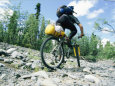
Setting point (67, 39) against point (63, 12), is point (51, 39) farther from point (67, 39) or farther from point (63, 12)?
point (63, 12)

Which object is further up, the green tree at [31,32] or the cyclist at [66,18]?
the green tree at [31,32]

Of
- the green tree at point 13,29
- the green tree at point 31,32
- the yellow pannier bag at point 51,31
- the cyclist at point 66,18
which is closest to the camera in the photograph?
the yellow pannier bag at point 51,31

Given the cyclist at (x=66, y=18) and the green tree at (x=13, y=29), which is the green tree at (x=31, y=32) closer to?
the green tree at (x=13, y=29)

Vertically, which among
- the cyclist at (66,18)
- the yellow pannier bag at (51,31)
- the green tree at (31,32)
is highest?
the green tree at (31,32)

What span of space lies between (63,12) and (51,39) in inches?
33.3

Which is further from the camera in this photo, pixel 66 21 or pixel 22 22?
pixel 22 22

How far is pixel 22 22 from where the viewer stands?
23.5m

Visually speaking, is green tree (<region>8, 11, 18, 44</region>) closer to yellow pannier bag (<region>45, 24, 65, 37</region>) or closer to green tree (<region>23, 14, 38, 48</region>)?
green tree (<region>23, 14, 38, 48</region>)

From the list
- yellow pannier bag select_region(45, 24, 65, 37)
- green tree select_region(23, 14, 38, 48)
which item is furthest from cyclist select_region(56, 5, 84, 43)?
green tree select_region(23, 14, 38, 48)

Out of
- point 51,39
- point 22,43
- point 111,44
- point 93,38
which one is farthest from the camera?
point 22,43

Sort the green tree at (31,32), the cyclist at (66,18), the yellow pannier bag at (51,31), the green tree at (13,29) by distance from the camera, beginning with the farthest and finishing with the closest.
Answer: the green tree at (13,29) < the green tree at (31,32) < the cyclist at (66,18) < the yellow pannier bag at (51,31)

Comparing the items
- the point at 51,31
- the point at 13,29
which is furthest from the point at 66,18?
the point at 13,29

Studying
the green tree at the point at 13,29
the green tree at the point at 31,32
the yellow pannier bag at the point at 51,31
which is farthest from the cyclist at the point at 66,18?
the green tree at the point at 13,29

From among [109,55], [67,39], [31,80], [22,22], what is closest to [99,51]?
[109,55]
